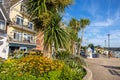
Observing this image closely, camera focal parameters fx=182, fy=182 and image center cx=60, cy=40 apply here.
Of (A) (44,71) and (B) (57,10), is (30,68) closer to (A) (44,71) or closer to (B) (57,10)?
(A) (44,71)

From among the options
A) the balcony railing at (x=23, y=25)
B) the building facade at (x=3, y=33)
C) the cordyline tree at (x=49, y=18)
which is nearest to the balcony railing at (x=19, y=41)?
the building facade at (x=3, y=33)

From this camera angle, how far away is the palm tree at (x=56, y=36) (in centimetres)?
1181

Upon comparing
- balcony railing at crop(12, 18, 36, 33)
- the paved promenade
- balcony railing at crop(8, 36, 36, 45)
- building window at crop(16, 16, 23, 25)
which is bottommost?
the paved promenade

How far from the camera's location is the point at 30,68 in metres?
7.93

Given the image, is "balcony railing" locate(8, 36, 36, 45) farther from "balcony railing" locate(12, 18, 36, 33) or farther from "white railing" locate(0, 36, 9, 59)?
"balcony railing" locate(12, 18, 36, 33)

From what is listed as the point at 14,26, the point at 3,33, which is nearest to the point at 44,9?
the point at 3,33

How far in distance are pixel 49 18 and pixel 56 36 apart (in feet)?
4.41

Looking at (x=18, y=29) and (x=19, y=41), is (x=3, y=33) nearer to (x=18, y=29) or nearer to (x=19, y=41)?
(x=19, y=41)

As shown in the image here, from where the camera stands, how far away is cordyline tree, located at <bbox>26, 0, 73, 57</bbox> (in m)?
11.9

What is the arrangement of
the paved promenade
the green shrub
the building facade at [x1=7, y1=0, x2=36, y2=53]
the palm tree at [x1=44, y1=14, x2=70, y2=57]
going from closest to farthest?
the palm tree at [x1=44, y1=14, x2=70, y2=57], the paved promenade, the green shrub, the building facade at [x1=7, y1=0, x2=36, y2=53]

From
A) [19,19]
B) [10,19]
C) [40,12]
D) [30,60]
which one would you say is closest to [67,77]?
[30,60]

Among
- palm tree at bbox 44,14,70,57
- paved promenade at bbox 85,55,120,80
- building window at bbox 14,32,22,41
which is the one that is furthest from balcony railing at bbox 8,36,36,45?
palm tree at bbox 44,14,70,57

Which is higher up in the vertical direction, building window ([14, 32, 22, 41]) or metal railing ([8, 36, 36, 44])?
building window ([14, 32, 22, 41])

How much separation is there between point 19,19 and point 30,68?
95.0 ft
